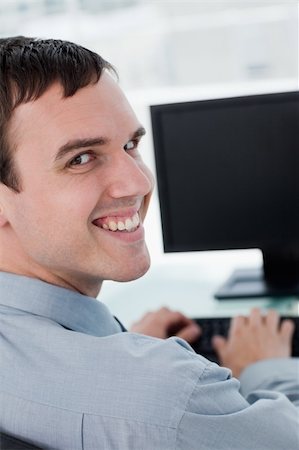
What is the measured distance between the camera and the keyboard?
1411mm

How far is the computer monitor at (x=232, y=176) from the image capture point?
163 cm

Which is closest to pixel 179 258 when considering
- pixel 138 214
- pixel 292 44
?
pixel 138 214

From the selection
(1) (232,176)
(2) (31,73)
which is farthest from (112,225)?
(1) (232,176)

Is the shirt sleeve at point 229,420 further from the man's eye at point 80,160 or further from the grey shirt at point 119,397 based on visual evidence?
the man's eye at point 80,160

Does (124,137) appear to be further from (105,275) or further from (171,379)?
(171,379)

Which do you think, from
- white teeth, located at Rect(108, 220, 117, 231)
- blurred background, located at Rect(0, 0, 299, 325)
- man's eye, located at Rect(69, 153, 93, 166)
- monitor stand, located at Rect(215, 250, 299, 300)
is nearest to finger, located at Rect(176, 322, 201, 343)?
monitor stand, located at Rect(215, 250, 299, 300)

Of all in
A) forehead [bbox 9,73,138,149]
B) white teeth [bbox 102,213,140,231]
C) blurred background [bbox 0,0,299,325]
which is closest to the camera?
forehead [bbox 9,73,138,149]

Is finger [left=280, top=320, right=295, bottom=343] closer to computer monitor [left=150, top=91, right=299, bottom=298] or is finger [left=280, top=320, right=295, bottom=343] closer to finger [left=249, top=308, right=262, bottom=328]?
finger [left=249, top=308, right=262, bottom=328]

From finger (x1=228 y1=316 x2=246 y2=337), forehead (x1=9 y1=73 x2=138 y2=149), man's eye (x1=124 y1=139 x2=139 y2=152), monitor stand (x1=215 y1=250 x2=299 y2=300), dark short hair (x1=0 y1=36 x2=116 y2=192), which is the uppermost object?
dark short hair (x1=0 y1=36 x2=116 y2=192)

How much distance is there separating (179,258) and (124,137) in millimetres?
978

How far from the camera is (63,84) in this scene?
3.14 feet

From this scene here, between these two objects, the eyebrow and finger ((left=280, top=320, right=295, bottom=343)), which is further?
finger ((left=280, top=320, right=295, bottom=343))

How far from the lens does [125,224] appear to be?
107 centimetres

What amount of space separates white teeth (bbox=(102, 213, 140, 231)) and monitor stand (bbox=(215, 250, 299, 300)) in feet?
2.01
